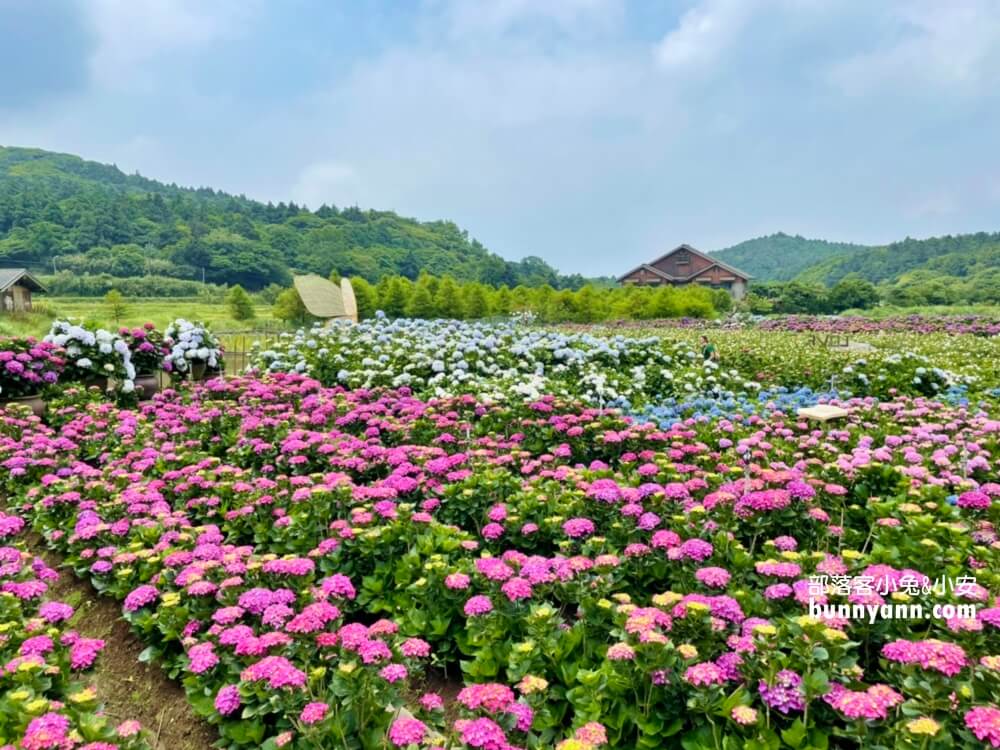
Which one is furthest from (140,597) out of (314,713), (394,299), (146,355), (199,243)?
(199,243)

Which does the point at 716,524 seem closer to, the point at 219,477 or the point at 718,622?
the point at 718,622

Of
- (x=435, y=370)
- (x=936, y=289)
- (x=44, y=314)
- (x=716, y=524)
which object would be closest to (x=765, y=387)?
(x=435, y=370)

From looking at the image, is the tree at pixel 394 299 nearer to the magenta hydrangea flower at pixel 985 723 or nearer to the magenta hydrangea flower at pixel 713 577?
the magenta hydrangea flower at pixel 713 577

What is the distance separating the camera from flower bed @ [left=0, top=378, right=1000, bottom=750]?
180 centimetres

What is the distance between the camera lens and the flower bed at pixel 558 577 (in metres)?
1.80

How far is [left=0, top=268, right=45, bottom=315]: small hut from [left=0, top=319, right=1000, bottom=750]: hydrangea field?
89.8 feet

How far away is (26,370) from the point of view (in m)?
6.72

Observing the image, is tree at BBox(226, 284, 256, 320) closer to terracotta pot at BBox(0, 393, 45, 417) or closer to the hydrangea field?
terracotta pot at BBox(0, 393, 45, 417)

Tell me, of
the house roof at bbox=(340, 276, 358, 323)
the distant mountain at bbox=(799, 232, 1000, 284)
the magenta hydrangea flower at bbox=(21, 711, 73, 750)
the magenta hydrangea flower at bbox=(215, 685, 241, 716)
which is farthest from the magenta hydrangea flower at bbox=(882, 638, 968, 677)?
the distant mountain at bbox=(799, 232, 1000, 284)

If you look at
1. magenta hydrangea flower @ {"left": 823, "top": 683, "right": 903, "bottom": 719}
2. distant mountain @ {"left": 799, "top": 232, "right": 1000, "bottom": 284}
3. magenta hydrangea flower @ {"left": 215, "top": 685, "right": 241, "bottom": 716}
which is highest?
distant mountain @ {"left": 799, "top": 232, "right": 1000, "bottom": 284}

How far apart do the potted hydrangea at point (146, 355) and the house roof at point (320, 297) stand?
21.4 feet

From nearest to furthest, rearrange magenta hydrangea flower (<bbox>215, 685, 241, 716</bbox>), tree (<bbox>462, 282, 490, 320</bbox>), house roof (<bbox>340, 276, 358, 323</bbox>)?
magenta hydrangea flower (<bbox>215, 685, 241, 716</bbox>) < house roof (<bbox>340, 276, 358, 323</bbox>) < tree (<bbox>462, 282, 490, 320</bbox>)

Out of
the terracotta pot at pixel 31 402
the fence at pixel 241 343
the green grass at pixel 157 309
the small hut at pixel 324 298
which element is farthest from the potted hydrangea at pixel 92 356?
the green grass at pixel 157 309

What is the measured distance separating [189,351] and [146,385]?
0.78 meters
